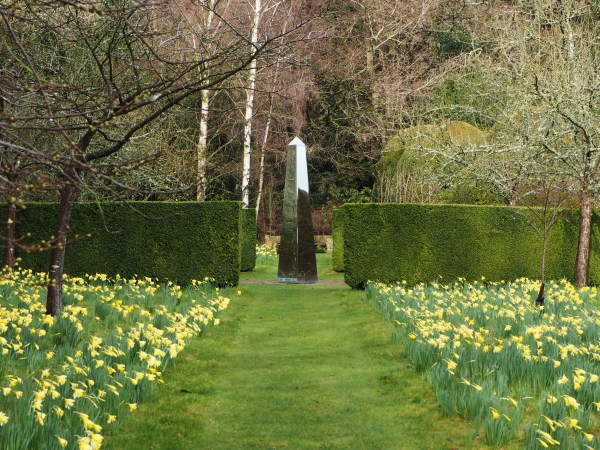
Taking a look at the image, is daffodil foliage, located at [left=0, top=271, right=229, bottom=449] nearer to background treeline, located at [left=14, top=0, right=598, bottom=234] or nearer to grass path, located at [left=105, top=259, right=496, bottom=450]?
grass path, located at [left=105, top=259, right=496, bottom=450]

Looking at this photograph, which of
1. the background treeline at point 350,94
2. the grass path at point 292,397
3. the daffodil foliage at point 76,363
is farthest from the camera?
the background treeline at point 350,94

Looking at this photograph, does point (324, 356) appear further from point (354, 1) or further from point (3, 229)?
point (354, 1)

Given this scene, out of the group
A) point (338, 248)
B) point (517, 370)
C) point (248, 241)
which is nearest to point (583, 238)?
point (338, 248)

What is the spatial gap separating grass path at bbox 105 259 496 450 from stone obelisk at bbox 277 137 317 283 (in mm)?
6569

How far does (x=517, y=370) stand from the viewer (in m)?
6.95

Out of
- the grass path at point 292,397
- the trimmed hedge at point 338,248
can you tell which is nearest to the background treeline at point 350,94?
the trimmed hedge at point 338,248

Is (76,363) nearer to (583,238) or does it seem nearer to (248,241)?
(583,238)

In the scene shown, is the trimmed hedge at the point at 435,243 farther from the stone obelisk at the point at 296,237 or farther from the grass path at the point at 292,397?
the grass path at the point at 292,397

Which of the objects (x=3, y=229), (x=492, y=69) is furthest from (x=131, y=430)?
(x=492, y=69)

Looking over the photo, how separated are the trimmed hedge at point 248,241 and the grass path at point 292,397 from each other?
946 centimetres

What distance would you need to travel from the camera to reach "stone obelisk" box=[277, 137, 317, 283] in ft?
60.4

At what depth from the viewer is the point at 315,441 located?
6031mm

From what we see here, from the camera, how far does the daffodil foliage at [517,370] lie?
548 cm

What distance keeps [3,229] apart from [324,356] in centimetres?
931
